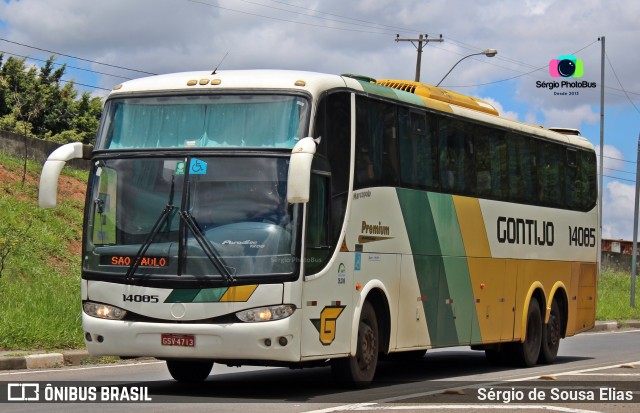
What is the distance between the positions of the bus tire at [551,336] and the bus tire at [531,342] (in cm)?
23

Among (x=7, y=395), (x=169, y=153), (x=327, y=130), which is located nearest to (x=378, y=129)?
(x=327, y=130)

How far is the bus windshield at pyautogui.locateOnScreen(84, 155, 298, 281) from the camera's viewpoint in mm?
12242

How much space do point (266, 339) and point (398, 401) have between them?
145cm

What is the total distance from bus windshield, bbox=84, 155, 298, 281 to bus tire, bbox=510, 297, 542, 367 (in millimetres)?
7703

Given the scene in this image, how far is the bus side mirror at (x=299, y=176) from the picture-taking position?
1169 cm

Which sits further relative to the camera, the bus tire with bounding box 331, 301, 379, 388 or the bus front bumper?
the bus tire with bounding box 331, 301, 379, 388

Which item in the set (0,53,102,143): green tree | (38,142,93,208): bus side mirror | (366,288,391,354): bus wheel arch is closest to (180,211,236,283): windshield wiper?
(38,142,93,208): bus side mirror

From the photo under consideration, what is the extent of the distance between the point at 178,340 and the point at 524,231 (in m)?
8.13

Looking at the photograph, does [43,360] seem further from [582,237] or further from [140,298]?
[582,237]

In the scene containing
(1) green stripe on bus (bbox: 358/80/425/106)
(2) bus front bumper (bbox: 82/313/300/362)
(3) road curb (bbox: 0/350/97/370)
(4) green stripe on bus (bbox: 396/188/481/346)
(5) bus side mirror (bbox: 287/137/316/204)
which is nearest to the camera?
(5) bus side mirror (bbox: 287/137/316/204)

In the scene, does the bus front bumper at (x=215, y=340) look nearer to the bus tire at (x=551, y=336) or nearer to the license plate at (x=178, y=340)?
the license plate at (x=178, y=340)

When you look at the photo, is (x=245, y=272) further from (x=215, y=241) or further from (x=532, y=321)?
(x=532, y=321)

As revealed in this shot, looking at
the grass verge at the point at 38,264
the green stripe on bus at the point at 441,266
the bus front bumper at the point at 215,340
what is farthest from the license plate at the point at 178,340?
the grass verge at the point at 38,264

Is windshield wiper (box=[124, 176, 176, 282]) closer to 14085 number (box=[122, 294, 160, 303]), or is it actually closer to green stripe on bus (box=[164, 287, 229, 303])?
14085 number (box=[122, 294, 160, 303])
